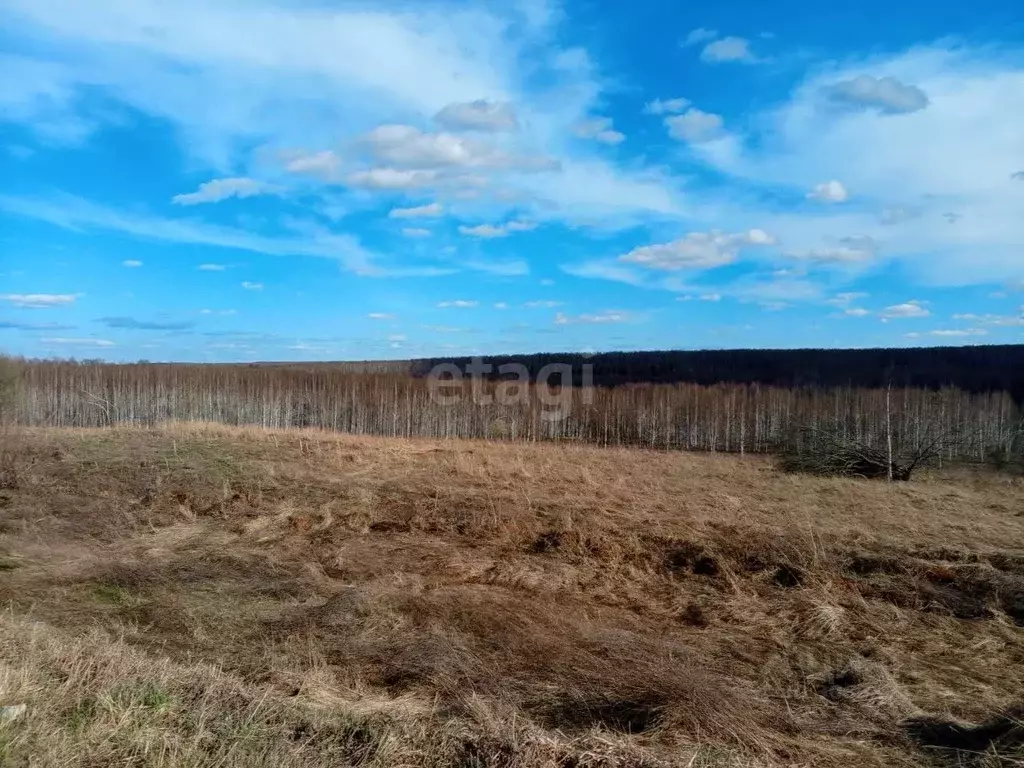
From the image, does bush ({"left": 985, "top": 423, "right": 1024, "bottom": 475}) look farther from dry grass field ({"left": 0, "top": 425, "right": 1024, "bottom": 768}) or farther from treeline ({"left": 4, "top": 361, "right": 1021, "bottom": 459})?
dry grass field ({"left": 0, "top": 425, "right": 1024, "bottom": 768})

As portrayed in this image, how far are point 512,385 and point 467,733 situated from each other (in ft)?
146

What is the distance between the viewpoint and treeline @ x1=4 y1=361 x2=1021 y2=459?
36969mm

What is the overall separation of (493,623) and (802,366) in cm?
8245

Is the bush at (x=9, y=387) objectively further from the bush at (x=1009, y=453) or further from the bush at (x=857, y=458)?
the bush at (x=1009, y=453)

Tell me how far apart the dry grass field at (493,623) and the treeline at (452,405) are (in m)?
21.8

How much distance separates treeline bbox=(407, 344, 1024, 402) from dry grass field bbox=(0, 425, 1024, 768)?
46505 millimetres

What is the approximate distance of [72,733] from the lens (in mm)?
3645

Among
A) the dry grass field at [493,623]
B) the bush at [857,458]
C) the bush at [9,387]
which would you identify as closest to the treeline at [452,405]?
the bush at [9,387]

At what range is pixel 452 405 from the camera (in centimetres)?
4400

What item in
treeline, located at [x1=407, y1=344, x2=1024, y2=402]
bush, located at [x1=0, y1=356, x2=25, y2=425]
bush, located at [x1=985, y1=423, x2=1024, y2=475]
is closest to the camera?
bush, located at [x1=985, y1=423, x2=1024, y2=475]

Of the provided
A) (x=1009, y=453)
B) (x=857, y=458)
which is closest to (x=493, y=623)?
(x=857, y=458)

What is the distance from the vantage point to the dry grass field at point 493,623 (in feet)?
13.1
